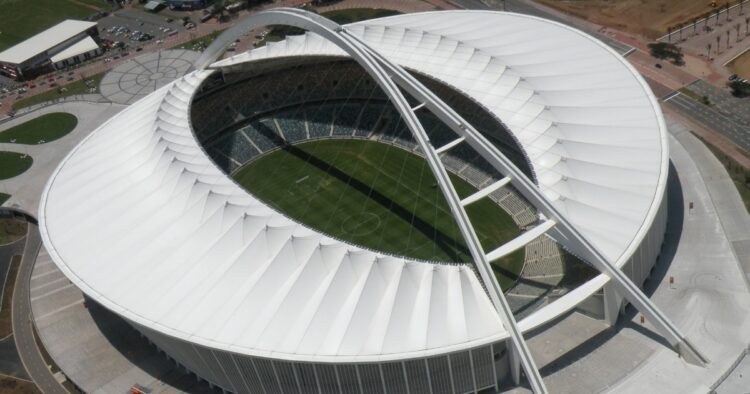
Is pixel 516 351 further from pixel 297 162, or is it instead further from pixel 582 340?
pixel 297 162

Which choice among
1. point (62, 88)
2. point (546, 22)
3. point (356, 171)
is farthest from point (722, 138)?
point (62, 88)

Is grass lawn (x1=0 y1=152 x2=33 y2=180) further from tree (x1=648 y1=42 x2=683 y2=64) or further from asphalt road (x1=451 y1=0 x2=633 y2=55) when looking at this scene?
tree (x1=648 y1=42 x2=683 y2=64)

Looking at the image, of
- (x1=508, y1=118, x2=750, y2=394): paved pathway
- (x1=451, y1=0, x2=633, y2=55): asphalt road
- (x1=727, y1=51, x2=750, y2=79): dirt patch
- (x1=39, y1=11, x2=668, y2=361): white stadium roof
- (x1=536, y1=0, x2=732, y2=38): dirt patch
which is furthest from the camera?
(x1=451, y1=0, x2=633, y2=55): asphalt road

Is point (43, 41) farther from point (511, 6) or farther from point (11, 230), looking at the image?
point (511, 6)

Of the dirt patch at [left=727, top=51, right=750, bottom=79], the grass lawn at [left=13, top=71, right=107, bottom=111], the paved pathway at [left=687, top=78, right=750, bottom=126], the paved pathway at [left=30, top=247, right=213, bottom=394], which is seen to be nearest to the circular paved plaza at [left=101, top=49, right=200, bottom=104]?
the grass lawn at [left=13, top=71, right=107, bottom=111]

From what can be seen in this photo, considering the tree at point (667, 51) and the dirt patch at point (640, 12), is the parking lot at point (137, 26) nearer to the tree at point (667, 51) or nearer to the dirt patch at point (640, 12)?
the dirt patch at point (640, 12)

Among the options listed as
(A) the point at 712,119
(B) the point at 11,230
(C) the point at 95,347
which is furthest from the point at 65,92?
(A) the point at 712,119
